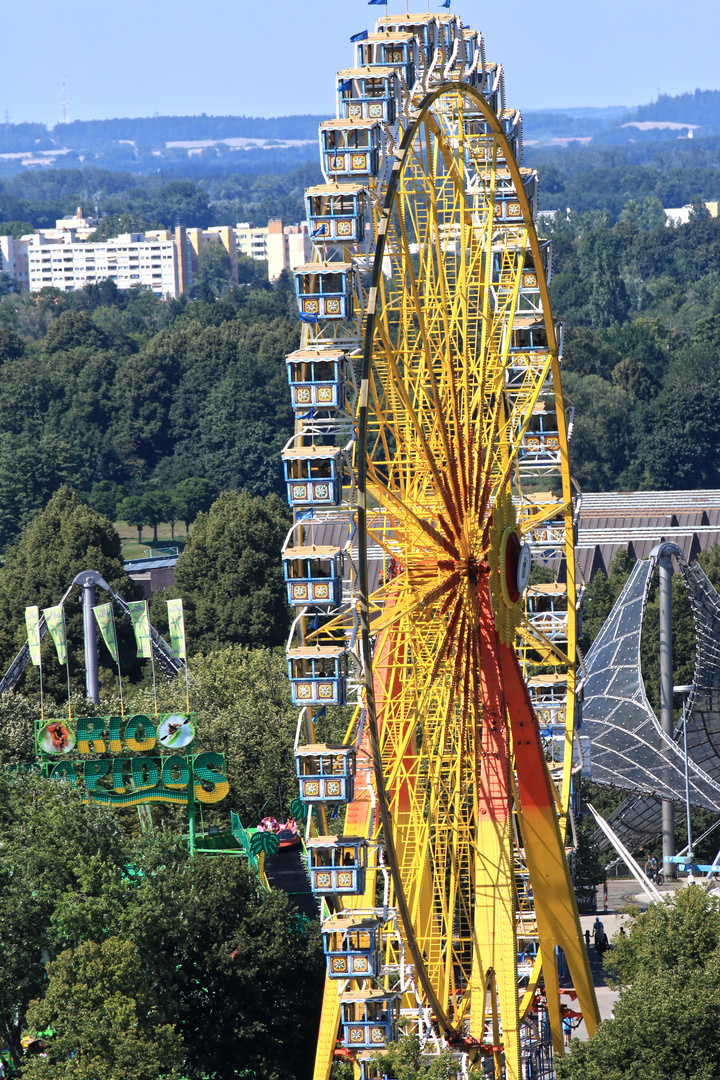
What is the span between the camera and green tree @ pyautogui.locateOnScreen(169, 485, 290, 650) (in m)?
122

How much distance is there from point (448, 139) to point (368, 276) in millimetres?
6288

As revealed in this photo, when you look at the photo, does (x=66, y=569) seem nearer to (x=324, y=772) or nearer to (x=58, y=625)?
(x=58, y=625)

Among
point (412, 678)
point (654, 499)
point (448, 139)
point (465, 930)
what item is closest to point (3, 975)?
point (412, 678)

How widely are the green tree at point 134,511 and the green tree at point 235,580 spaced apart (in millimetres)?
62145

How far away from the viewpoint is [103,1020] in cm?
5325

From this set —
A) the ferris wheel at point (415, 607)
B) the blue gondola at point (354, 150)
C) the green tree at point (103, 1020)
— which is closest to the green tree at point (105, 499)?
the ferris wheel at point (415, 607)

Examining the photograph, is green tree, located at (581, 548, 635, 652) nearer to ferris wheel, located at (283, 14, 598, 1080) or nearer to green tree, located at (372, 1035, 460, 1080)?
ferris wheel, located at (283, 14, 598, 1080)

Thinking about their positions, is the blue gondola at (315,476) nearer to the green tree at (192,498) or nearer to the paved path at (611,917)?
the paved path at (611,917)

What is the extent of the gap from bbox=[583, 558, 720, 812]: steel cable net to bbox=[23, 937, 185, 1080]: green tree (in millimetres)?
30786

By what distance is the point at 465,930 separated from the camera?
73875 millimetres

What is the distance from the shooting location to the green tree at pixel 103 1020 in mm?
52000

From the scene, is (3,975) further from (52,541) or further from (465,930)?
(52,541)

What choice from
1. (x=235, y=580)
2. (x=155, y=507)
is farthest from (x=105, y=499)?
(x=235, y=580)

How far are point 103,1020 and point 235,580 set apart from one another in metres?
70.6
